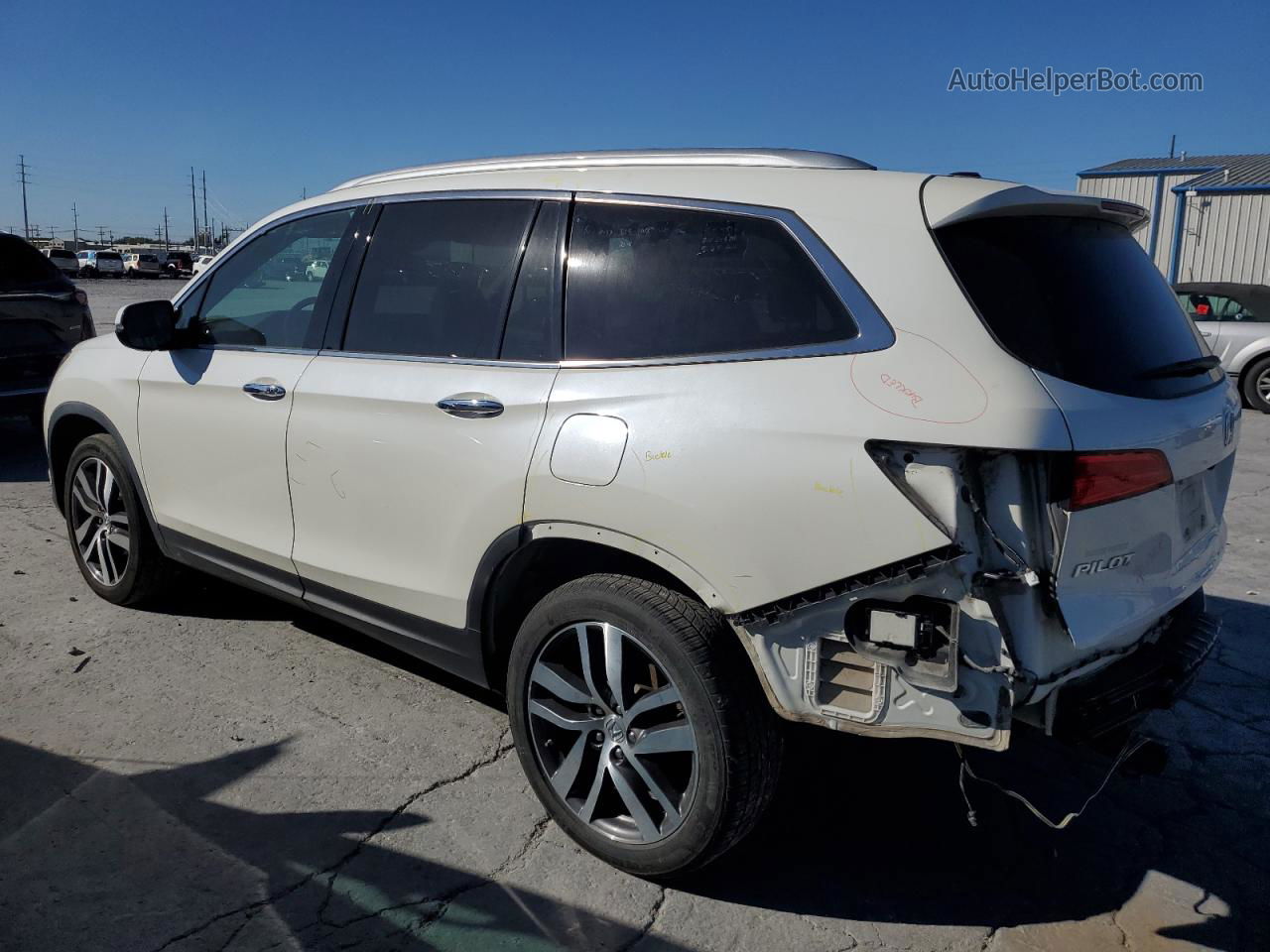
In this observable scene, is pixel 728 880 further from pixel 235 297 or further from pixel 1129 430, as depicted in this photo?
pixel 235 297

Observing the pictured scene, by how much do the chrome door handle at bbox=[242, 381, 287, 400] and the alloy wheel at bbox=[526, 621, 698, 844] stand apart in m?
1.50

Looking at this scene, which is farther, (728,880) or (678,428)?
(728,880)

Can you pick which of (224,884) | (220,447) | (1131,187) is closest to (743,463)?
(224,884)

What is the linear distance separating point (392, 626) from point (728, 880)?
1.36 m

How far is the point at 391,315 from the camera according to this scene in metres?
3.55

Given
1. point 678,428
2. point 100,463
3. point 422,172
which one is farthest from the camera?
point 100,463

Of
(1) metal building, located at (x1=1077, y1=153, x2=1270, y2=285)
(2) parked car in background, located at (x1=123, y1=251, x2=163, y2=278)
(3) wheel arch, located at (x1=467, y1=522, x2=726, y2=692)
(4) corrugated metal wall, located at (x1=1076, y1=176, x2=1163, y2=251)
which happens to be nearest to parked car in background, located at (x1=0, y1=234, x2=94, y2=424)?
(3) wheel arch, located at (x1=467, y1=522, x2=726, y2=692)

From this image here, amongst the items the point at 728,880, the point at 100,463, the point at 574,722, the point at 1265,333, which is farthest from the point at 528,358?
the point at 1265,333

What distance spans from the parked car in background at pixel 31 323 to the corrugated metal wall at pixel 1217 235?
72.4 ft

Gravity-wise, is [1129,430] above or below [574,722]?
above

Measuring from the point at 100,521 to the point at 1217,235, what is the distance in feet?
87.9

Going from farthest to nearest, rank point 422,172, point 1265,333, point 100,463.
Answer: point 1265,333
point 100,463
point 422,172

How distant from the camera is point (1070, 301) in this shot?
2.56 meters

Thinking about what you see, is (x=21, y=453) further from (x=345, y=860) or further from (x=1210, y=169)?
(x=1210, y=169)
